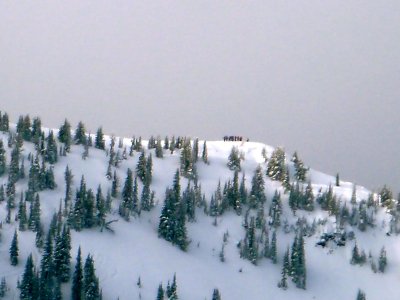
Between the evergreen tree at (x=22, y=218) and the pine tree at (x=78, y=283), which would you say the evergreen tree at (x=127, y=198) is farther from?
the pine tree at (x=78, y=283)

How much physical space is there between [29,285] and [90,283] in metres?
11.3

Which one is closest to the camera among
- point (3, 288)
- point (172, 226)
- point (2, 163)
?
point (3, 288)

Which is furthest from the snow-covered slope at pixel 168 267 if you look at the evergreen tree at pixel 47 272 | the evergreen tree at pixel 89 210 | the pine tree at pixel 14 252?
the evergreen tree at pixel 47 272

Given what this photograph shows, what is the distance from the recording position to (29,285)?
504ft

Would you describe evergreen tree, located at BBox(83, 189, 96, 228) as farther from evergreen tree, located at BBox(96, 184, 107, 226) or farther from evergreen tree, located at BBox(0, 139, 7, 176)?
evergreen tree, located at BBox(0, 139, 7, 176)

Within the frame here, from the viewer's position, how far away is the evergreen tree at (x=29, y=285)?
153 meters

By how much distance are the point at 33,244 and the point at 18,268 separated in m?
9.14

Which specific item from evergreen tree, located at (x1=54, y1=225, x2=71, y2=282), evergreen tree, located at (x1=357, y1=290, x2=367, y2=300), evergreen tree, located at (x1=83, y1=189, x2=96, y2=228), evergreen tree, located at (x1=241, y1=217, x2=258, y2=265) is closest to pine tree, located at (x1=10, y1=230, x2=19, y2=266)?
evergreen tree, located at (x1=54, y1=225, x2=71, y2=282)

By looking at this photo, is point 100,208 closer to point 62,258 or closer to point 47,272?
point 62,258

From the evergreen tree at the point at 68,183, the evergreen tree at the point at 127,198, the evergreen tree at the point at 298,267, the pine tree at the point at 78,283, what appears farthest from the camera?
the evergreen tree at the point at 127,198

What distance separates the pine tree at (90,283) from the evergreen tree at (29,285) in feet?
29.4

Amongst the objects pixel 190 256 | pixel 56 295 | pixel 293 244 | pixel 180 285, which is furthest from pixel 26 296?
pixel 293 244

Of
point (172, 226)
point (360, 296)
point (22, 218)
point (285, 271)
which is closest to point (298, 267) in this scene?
point (285, 271)

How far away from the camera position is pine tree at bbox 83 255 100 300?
157125mm
